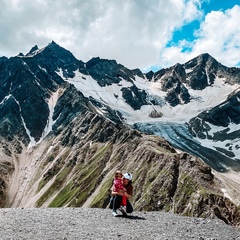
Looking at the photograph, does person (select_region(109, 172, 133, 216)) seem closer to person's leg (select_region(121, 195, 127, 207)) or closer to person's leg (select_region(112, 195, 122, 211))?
person's leg (select_region(112, 195, 122, 211))

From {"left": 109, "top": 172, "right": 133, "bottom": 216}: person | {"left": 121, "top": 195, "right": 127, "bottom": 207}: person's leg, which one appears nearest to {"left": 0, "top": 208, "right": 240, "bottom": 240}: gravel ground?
{"left": 109, "top": 172, "right": 133, "bottom": 216}: person

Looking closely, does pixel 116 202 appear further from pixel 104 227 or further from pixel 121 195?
pixel 104 227

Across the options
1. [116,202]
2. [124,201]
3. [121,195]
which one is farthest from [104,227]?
[124,201]

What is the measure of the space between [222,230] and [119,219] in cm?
735

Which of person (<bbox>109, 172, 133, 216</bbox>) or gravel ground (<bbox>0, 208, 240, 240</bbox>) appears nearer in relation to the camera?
gravel ground (<bbox>0, 208, 240, 240</bbox>)

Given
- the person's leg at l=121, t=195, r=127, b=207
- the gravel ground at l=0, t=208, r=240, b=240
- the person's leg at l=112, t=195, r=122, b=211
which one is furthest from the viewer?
the person's leg at l=121, t=195, r=127, b=207

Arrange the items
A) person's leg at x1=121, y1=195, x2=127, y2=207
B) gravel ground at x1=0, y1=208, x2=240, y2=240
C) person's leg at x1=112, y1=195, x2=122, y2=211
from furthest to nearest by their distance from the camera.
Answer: person's leg at x1=121, y1=195, x2=127, y2=207
person's leg at x1=112, y1=195, x2=122, y2=211
gravel ground at x1=0, y1=208, x2=240, y2=240

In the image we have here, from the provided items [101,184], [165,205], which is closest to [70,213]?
[165,205]

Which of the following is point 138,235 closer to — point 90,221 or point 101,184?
point 90,221

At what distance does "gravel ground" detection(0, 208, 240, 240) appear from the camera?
22000mm

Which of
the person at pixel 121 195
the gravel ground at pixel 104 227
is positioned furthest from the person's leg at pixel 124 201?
the gravel ground at pixel 104 227

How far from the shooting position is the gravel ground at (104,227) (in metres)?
22.0

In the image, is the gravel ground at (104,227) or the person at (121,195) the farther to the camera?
the person at (121,195)

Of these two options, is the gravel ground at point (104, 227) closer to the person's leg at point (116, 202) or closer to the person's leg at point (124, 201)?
the person's leg at point (116, 202)
